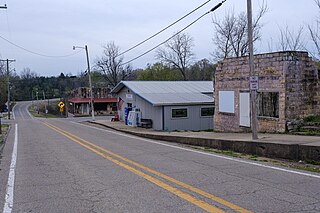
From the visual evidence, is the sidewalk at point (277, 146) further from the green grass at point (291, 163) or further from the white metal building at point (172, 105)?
the white metal building at point (172, 105)

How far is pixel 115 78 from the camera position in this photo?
79438 mm

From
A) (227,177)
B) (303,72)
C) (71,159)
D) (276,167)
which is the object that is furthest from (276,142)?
(71,159)

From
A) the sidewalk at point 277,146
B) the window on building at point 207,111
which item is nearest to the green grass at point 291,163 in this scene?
the sidewalk at point 277,146

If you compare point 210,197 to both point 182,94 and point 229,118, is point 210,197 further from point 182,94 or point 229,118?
point 182,94

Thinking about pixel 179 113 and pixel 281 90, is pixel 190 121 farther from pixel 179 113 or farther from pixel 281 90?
pixel 281 90

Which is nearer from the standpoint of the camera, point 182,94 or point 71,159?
point 71,159

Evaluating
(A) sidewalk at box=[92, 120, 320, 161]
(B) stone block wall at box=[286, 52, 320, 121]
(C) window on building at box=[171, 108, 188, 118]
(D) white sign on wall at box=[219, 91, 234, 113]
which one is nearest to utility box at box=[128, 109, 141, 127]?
(C) window on building at box=[171, 108, 188, 118]

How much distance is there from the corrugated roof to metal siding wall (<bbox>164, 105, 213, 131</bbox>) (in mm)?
767

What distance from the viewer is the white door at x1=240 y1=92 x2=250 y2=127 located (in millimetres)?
18188

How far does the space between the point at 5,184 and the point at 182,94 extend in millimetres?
26632

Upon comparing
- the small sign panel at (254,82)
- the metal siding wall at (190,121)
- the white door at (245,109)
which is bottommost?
the metal siding wall at (190,121)

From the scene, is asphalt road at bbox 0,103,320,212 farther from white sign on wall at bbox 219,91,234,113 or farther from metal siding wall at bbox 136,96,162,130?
metal siding wall at bbox 136,96,162,130

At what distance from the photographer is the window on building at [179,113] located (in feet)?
102

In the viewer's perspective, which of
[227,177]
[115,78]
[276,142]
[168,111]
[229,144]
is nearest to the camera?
[227,177]
